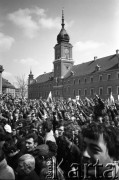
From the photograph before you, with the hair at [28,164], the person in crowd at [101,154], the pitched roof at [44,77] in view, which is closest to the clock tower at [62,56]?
the pitched roof at [44,77]

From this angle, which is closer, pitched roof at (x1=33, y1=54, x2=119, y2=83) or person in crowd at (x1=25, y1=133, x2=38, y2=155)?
person in crowd at (x1=25, y1=133, x2=38, y2=155)

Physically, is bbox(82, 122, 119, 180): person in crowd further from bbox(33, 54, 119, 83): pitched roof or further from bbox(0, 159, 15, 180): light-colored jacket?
bbox(33, 54, 119, 83): pitched roof

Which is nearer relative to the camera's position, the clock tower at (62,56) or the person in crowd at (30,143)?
the person in crowd at (30,143)

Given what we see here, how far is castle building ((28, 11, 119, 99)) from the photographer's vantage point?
5742cm

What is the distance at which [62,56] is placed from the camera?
76062 millimetres

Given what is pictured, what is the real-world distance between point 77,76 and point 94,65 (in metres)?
6.23

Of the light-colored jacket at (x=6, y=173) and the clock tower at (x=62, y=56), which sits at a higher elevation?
the clock tower at (x=62, y=56)

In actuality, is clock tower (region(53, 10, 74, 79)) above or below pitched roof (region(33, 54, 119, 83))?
above

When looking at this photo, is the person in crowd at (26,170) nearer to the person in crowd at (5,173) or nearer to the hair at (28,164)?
the hair at (28,164)

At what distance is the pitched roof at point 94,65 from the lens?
2348 inches

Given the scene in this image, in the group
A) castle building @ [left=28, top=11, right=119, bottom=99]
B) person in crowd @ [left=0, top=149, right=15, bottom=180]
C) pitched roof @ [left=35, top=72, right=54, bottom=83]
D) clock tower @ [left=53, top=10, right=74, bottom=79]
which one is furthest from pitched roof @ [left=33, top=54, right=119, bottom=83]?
person in crowd @ [left=0, top=149, right=15, bottom=180]

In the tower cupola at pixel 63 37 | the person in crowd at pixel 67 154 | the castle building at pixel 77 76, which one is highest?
the tower cupola at pixel 63 37

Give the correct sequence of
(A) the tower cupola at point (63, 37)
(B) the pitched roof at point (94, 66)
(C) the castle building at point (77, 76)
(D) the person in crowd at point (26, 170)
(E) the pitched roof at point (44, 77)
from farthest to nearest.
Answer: (E) the pitched roof at point (44, 77) → (A) the tower cupola at point (63, 37) → (B) the pitched roof at point (94, 66) → (C) the castle building at point (77, 76) → (D) the person in crowd at point (26, 170)

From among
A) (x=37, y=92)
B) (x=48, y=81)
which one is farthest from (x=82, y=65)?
(x=37, y=92)
